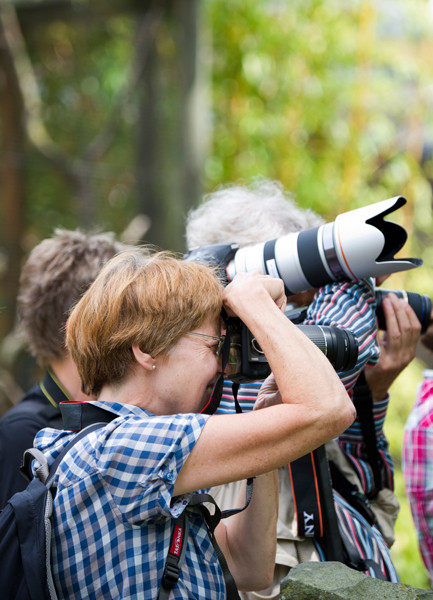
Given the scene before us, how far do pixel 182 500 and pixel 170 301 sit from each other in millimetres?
338

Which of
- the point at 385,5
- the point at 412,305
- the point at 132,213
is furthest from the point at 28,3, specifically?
the point at 412,305

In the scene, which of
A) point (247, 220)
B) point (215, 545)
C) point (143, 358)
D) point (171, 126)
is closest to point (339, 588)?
point (215, 545)

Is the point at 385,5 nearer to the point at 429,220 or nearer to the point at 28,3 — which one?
the point at 429,220

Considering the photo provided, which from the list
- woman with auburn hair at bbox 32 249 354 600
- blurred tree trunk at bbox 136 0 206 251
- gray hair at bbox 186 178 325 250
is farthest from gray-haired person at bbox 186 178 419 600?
blurred tree trunk at bbox 136 0 206 251

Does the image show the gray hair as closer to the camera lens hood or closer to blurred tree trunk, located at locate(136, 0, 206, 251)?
the camera lens hood

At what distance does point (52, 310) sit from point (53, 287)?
66 mm

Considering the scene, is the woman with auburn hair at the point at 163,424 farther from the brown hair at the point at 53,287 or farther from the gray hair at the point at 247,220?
the brown hair at the point at 53,287

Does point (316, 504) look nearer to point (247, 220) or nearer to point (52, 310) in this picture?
point (247, 220)

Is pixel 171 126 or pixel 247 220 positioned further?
pixel 171 126

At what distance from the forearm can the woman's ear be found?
0.35m

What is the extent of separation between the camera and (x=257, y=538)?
1.33 metres

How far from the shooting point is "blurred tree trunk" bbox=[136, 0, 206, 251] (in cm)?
308

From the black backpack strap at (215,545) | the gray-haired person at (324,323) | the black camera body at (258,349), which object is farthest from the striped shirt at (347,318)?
the black backpack strap at (215,545)

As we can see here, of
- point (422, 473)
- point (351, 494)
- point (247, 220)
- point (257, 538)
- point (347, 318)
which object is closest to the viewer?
point (257, 538)
